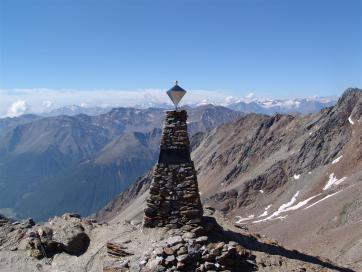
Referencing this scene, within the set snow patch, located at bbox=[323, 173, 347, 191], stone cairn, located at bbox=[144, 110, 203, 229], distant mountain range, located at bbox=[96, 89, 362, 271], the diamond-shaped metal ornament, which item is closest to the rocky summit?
stone cairn, located at bbox=[144, 110, 203, 229]

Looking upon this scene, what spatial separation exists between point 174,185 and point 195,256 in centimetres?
433

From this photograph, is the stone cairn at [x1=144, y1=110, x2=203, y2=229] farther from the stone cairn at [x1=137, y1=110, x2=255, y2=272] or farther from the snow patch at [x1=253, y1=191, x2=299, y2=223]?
the snow patch at [x1=253, y1=191, x2=299, y2=223]

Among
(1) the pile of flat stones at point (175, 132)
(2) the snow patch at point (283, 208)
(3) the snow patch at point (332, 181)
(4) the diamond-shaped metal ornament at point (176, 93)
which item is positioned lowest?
(2) the snow patch at point (283, 208)

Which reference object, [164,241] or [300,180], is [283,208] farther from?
[164,241]

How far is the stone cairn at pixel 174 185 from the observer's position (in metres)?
22.6

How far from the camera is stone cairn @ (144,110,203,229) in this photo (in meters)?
22.6

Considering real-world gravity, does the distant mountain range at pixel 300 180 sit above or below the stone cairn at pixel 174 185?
below

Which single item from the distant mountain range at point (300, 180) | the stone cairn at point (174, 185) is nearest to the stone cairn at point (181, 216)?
the stone cairn at point (174, 185)

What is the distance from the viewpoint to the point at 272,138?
17638cm

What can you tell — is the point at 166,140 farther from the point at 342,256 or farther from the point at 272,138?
the point at 272,138

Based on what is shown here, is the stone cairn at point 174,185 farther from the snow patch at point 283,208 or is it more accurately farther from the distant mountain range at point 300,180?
the snow patch at point 283,208

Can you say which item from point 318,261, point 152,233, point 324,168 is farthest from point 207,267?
point 324,168

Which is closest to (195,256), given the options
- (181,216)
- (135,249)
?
(181,216)

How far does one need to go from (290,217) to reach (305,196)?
21163 mm
